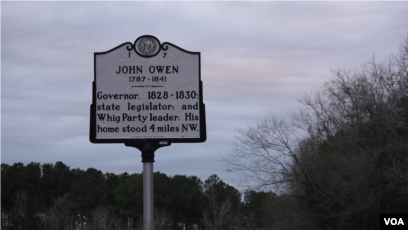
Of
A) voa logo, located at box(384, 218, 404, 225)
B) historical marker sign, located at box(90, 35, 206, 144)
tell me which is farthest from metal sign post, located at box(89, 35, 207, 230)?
voa logo, located at box(384, 218, 404, 225)

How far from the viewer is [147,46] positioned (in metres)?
8.79

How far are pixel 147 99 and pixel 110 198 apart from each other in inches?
2815

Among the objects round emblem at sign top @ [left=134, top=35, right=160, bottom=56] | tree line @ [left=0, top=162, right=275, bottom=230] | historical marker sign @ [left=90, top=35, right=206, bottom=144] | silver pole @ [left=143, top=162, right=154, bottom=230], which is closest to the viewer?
historical marker sign @ [left=90, top=35, right=206, bottom=144]

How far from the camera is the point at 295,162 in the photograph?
25125mm

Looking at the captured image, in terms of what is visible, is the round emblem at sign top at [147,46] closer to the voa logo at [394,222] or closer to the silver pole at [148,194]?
the silver pole at [148,194]

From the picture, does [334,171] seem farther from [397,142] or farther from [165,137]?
[165,137]

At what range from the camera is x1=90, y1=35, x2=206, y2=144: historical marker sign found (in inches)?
334

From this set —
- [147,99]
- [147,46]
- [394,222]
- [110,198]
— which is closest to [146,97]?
[147,99]

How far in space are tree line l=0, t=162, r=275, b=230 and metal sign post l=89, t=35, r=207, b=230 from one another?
5571cm

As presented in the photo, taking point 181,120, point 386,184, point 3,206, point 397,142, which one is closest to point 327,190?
point 386,184

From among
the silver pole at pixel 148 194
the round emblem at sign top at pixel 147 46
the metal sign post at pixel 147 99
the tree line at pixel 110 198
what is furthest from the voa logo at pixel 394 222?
the tree line at pixel 110 198

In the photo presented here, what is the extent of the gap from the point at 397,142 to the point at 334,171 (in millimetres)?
5707

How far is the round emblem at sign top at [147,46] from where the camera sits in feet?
28.7

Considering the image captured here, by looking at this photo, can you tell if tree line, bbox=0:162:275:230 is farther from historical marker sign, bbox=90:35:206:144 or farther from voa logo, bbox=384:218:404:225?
historical marker sign, bbox=90:35:206:144
